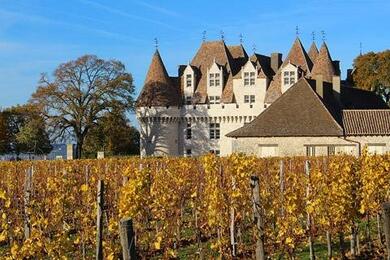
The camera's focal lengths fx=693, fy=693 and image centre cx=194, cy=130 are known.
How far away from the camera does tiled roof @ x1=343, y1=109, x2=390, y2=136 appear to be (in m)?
38.9

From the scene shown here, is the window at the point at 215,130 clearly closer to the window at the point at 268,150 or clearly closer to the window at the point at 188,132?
the window at the point at 188,132

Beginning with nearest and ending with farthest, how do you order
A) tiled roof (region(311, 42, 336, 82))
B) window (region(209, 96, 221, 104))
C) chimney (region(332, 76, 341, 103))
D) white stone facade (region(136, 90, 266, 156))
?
chimney (region(332, 76, 341, 103))
tiled roof (region(311, 42, 336, 82))
white stone facade (region(136, 90, 266, 156))
window (region(209, 96, 221, 104))

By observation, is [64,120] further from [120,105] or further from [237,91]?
[237,91]

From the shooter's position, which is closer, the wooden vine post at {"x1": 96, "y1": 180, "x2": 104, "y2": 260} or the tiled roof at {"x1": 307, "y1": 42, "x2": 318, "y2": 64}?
the wooden vine post at {"x1": 96, "y1": 180, "x2": 104, "y2": 260}

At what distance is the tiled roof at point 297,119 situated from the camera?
3956 cm

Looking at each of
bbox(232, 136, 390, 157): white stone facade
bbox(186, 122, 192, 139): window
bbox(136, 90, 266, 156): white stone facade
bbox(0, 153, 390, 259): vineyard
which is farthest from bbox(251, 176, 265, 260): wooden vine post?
bbox(186, 122, 192, 139): window

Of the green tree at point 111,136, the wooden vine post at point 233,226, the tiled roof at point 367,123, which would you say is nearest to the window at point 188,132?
the green tree at point 111,136

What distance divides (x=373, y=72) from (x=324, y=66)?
1017 cm

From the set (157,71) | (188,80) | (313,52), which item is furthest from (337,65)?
(157,71)

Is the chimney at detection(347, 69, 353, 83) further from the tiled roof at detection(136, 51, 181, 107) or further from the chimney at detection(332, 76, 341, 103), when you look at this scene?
the chimney at detection(332, 76, 341, 103)

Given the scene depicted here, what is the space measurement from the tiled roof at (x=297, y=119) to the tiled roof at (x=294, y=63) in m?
13.8

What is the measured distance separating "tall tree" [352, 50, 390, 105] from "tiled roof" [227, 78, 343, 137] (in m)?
20.7

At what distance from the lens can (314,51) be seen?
6197 centimetres

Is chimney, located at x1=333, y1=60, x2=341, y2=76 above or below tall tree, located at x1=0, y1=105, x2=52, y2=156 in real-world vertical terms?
above
